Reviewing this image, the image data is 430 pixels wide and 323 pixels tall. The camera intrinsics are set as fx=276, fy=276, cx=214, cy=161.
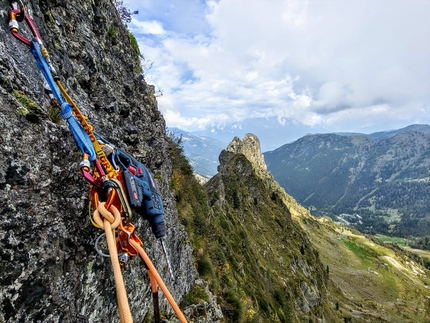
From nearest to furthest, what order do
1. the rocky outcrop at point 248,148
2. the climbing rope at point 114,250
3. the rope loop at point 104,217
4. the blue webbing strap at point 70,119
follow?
the climbing rope at point 114,250
the rope loop at point 104,217
the blue webbing strap at point 70,119
the rocky outcrop at point 248,148

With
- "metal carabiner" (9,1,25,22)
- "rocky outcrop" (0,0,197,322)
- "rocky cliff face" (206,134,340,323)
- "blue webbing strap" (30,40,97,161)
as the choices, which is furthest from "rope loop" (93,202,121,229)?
"rocky cliff face" (206,134,340,323)

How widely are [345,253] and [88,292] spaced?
180 meters

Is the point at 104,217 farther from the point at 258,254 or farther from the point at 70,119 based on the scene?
the point at 258,254

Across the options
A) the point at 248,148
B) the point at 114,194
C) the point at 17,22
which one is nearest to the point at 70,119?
the point at 114,194

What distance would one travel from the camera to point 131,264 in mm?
7094

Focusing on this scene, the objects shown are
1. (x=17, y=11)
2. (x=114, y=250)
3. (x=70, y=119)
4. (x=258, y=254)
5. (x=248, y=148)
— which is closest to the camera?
(x=114, y=250)

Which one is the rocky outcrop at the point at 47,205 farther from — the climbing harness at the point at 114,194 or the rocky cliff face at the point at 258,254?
the rocky cliff face at the point at 258,254

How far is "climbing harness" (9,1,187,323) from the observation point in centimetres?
285

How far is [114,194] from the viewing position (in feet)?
11.5

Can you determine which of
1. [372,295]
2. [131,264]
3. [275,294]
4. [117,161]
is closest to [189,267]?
[131,264]

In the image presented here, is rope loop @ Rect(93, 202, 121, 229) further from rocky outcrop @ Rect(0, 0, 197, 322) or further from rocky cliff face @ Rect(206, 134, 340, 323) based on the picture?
rocky cliff face @ Rect(206, 134, 340, 323)

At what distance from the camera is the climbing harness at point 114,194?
2.85 metres

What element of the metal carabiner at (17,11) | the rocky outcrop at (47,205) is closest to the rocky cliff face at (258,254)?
the rocky outcrop at (47,205)

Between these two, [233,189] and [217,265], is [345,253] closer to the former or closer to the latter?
[233,189]
